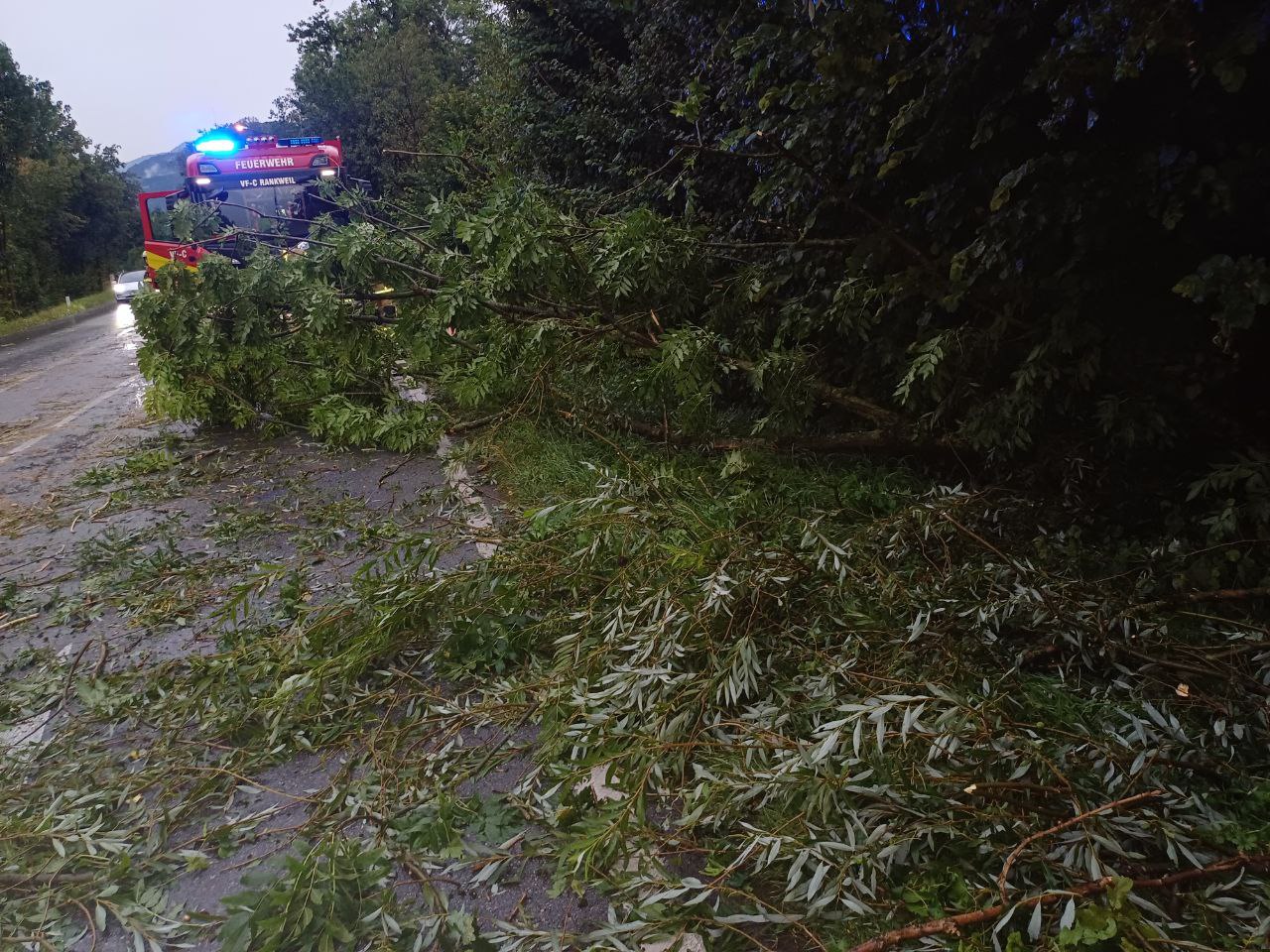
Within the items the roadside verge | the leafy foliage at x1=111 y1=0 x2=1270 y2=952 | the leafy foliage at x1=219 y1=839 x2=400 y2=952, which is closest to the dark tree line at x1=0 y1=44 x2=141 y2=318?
the roadside verge

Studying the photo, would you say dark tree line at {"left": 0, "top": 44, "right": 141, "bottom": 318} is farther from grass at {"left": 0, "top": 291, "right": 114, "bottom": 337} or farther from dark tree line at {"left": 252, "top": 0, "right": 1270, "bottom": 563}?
dark tree line at {"left": 252, "top": 0, "right": 1270, "bottom": 563}

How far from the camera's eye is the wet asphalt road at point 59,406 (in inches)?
265

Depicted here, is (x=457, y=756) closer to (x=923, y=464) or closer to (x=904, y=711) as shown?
(x=904, y=711)

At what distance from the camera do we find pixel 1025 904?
179 centimetres

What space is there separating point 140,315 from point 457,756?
6.04 meters

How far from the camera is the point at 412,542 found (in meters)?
3.53

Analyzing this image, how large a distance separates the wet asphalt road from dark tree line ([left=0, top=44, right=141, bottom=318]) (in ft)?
44.3

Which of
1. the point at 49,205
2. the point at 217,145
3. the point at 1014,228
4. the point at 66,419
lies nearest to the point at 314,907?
the point at 1014,228

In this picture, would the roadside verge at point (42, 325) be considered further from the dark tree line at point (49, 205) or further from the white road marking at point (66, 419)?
the white road marking at point (66, 419)

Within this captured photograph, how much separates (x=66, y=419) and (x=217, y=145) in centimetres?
1023

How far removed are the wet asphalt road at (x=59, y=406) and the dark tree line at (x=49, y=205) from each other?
1351 centimetres

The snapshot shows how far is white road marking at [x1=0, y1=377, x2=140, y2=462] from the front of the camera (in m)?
7.35

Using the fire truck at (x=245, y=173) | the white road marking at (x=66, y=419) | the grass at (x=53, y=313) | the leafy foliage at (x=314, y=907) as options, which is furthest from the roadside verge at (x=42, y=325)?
the leafy foliage at (x=314, y=907)

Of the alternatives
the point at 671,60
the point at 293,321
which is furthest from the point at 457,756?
the point at 671,60
